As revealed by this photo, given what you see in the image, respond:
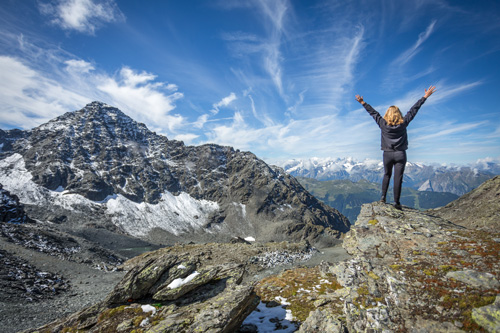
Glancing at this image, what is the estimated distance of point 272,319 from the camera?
1303 centimetres

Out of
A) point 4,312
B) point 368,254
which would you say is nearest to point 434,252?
point 368,254

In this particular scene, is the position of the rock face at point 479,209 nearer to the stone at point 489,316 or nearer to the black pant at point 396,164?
the black pant at point 396,164

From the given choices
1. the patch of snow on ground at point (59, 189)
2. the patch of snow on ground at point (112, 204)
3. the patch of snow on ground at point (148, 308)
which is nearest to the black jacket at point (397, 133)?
the patch of snow on ground at point (148, 308)

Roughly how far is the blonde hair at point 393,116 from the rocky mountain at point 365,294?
5.64m

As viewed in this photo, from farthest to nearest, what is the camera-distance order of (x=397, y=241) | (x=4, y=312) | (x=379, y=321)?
(x=4, y=312) → (x=397, y=241) → (x=379, y=321)

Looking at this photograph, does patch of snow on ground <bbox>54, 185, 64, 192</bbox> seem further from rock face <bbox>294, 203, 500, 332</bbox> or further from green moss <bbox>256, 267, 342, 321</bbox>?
rock face <bbox>294, 203, 500, 332</bbox>

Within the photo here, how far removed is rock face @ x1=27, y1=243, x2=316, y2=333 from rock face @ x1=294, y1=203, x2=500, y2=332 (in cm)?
373

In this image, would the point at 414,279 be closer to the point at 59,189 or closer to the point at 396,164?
the point at 396,164

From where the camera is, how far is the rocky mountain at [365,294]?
783 cm

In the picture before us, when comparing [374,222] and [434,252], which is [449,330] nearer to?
[434,252]

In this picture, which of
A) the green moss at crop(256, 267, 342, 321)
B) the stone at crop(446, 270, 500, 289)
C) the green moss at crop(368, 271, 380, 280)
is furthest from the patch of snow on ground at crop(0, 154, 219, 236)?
the stone at crop(446, 270, 500, 289)

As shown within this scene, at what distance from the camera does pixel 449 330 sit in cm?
703

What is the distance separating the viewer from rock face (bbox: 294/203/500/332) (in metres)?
7.48

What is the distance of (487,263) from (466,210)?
52570mm
